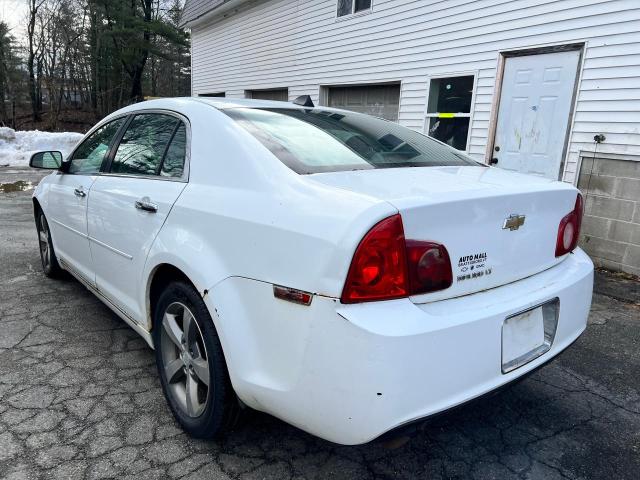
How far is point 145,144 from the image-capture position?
2.65 metres

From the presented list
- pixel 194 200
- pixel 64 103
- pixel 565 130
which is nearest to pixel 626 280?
pixel 565 130

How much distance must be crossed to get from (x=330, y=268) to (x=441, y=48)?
7.02 m

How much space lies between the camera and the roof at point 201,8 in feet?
42.8

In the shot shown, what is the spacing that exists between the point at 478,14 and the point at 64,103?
31306 millimetres

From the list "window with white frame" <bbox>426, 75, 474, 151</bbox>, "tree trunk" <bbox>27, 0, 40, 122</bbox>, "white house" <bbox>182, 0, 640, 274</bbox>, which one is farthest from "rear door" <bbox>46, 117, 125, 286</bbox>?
"tree trunk" <bbox>27, 0, 40, 122</bbox>

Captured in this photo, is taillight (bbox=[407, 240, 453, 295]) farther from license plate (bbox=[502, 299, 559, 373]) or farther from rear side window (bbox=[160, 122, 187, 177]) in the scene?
rear side window (bbox=[160, 122, 187, 177])

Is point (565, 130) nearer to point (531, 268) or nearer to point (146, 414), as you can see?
point (531, 268)

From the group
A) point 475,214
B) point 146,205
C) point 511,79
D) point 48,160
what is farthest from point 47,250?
point 511,79

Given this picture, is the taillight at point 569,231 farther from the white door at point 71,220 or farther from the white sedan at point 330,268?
the white door at point 71,220

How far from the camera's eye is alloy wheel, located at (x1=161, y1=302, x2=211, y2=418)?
6.75ft

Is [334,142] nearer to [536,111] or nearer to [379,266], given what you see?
[379,266]

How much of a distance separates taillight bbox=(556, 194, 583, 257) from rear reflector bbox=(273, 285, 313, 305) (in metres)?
1.26

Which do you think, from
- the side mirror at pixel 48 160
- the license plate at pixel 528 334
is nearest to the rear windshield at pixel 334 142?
the license plate at pixel 528 334

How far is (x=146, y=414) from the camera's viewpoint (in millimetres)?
2328
